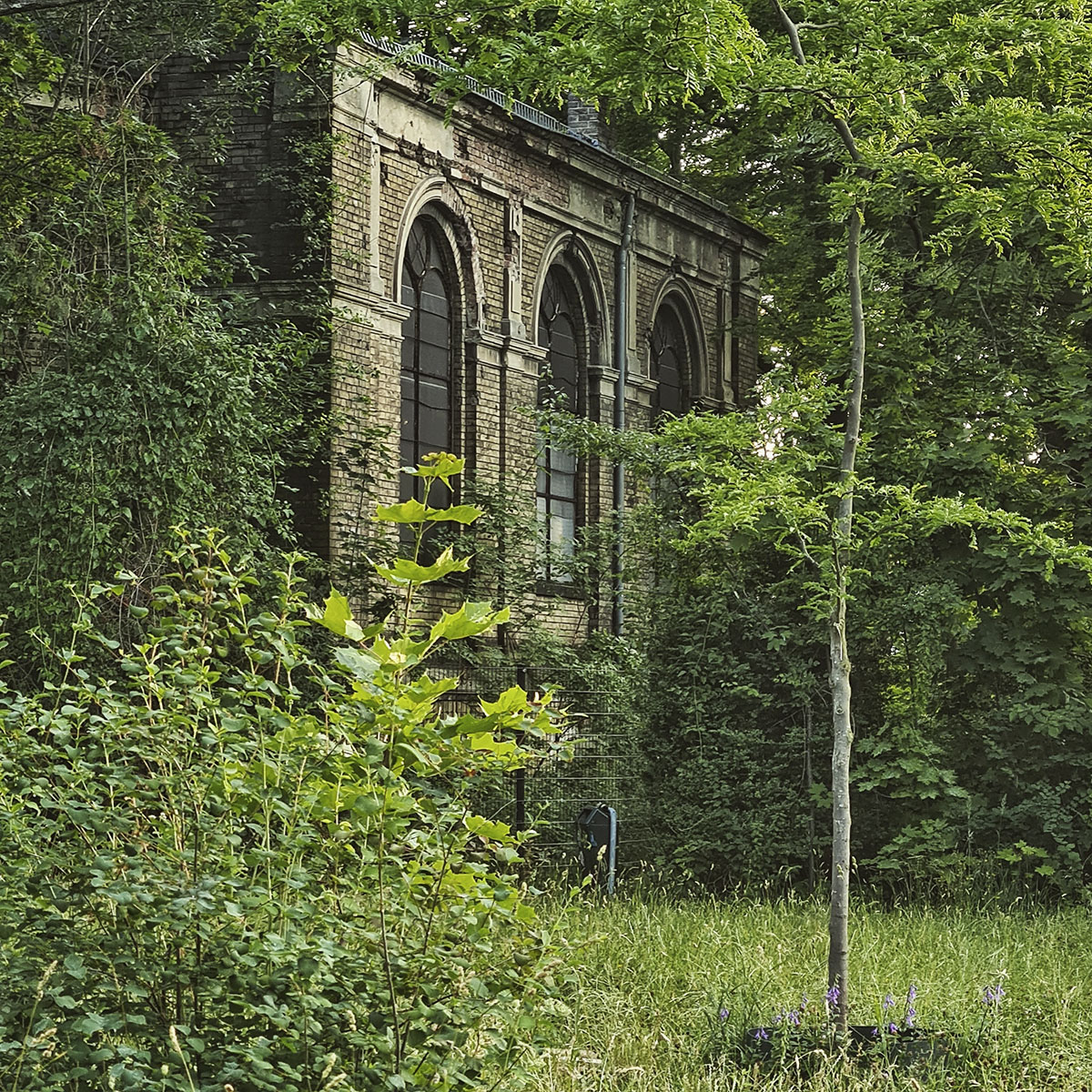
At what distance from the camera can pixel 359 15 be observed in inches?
300

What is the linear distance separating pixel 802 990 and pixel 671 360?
17.0 meters

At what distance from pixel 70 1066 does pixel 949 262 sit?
1021 cm

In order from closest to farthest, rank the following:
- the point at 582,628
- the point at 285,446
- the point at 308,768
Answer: the point at 308,768, the point at 285,446, the point at 582,628

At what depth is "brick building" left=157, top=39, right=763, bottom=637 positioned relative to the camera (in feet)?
49.8

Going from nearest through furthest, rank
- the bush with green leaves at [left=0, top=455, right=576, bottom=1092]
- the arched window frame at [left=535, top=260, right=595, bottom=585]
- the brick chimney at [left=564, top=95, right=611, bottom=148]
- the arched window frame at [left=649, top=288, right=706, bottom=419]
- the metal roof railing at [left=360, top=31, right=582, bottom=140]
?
the bush with green leaves at [left=0, top=455, right=576, bottom=1092]
the metal roof railing at [left=360, top=31, right=582, bottom=140]
the arched window frame at [left=535, top=260, right=595, bottom=585]
the brick chimney at [left=564, top=95, right=611, bottom=148]
the arched window frame at [left=649, top=288, right=706, bottom=419]

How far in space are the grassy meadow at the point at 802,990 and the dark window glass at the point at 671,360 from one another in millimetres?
13639

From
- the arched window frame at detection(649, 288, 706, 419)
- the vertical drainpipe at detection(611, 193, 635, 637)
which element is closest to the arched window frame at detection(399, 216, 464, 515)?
the vertical drainpipe at detection(611, 193, 635, 637)

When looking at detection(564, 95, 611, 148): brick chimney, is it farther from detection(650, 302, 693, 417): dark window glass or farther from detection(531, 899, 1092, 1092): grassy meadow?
detection(531, 899, 1092, 1092): grassy meadow

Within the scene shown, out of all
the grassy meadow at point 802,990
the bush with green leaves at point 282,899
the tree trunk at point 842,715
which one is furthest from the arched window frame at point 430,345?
the bush with green leaves at point 282,899

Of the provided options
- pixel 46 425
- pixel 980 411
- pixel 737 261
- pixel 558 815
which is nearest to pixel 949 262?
pixel 980 411

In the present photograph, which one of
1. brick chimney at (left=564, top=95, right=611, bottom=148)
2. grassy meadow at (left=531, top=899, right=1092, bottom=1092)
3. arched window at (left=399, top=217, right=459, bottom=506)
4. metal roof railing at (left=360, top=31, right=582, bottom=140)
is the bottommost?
grassy meadow at (left=531, top=899, right=1092, bottom=1092)

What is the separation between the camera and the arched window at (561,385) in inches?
781

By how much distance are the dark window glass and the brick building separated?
1.6 inches

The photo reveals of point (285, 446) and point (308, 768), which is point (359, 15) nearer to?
point (308, 768)
